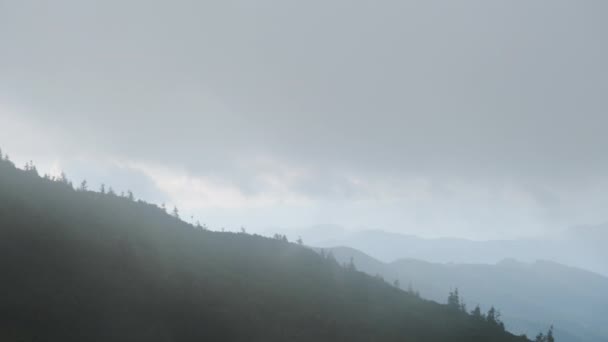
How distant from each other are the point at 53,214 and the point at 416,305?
97.1 metres

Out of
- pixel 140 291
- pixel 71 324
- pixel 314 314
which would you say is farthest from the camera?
pixel 314 314

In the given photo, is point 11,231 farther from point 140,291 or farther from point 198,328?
point 198,328

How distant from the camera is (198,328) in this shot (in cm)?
4381

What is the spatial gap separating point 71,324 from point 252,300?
102ft

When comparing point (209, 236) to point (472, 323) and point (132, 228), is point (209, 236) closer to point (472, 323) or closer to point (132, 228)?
point (132, 228)

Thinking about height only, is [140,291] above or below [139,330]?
above

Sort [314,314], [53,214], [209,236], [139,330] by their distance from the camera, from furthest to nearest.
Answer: [209,236]
[314,314]
[53,214]
[139,330]

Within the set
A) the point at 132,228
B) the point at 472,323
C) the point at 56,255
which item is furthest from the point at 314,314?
the point at 472,323

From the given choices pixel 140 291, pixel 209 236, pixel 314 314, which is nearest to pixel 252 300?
pixel 314 314

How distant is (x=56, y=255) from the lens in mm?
42625

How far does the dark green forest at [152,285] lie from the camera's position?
1404 inches

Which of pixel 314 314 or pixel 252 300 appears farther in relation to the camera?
pixel 314 314

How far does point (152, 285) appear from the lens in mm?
48094

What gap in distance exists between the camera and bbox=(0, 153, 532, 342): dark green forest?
117 feet
